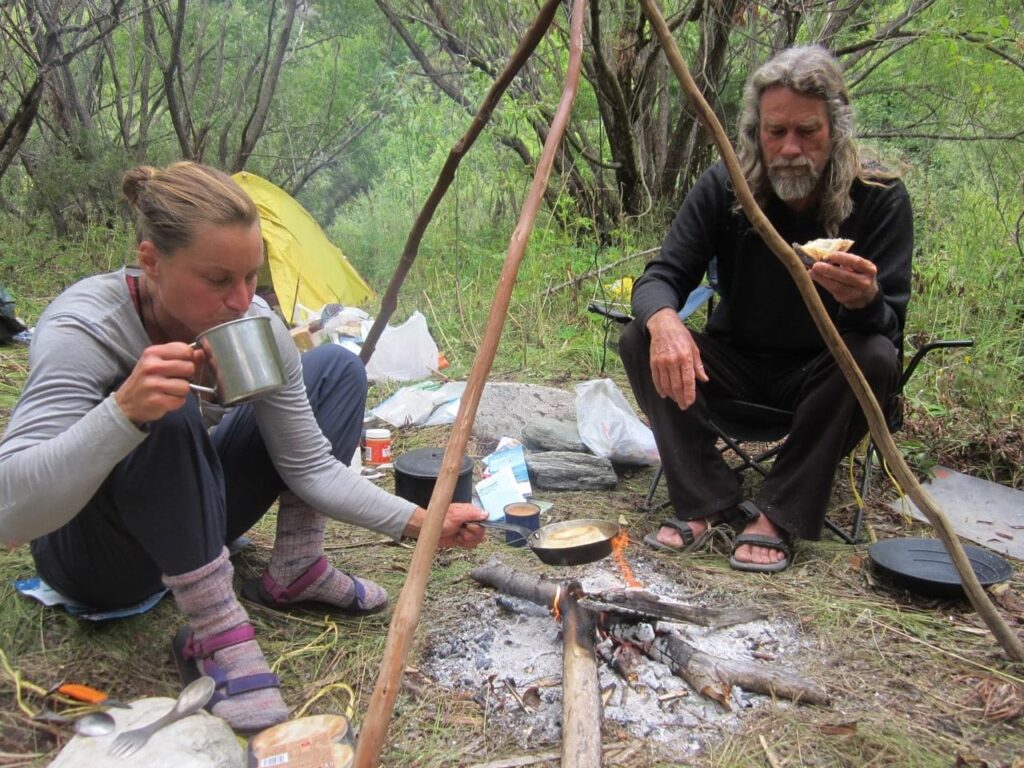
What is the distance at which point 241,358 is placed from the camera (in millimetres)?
1438

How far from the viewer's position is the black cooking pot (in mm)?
2584

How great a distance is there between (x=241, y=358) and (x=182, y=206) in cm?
32

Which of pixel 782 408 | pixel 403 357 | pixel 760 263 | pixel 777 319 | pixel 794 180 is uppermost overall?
pixel 794 180

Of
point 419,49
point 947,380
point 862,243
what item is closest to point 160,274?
point 862,243

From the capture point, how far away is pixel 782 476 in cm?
250

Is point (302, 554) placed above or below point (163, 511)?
below

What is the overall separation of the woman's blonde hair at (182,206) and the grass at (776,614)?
97 cm

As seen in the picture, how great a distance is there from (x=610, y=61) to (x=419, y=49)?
9.17 feet

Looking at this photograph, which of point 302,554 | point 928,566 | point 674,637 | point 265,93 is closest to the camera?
point 674,637

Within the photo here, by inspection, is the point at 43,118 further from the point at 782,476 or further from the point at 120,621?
the point at 782,476

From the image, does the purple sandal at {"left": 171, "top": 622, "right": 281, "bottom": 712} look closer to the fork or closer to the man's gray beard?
the fork

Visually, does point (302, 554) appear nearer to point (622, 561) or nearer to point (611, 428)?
point (622, 561)

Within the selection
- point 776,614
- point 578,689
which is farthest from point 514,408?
point 578,689

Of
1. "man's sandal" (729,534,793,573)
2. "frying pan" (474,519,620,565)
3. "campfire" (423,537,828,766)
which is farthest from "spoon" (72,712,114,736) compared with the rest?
"man's sandal" (729,534,793,573)
